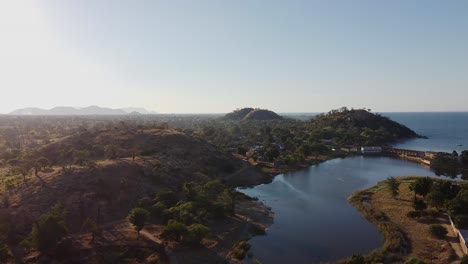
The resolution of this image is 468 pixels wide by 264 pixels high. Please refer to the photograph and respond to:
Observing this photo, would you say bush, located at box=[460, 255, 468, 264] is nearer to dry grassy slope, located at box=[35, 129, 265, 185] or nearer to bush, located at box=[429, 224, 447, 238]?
bush, located at box=[429, 224, 447, 238]

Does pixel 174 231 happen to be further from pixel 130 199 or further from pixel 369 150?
pixel 369 150

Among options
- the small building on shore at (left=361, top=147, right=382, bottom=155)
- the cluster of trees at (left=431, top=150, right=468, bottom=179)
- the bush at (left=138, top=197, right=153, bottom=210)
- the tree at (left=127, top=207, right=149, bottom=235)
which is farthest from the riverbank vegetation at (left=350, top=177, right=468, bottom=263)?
the small building on shore at (left=361, top=147, right=382, bottom=155)

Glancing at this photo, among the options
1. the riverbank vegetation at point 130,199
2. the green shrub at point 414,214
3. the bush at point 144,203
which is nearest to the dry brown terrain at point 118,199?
the riverbank vegetation at point 130,199

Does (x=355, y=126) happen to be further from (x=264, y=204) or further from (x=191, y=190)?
(x=191, y=190)

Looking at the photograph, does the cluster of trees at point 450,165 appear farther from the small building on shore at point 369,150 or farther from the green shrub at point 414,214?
the green shrub at point 414,214

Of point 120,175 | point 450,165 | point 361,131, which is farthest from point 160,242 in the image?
point 361,131
